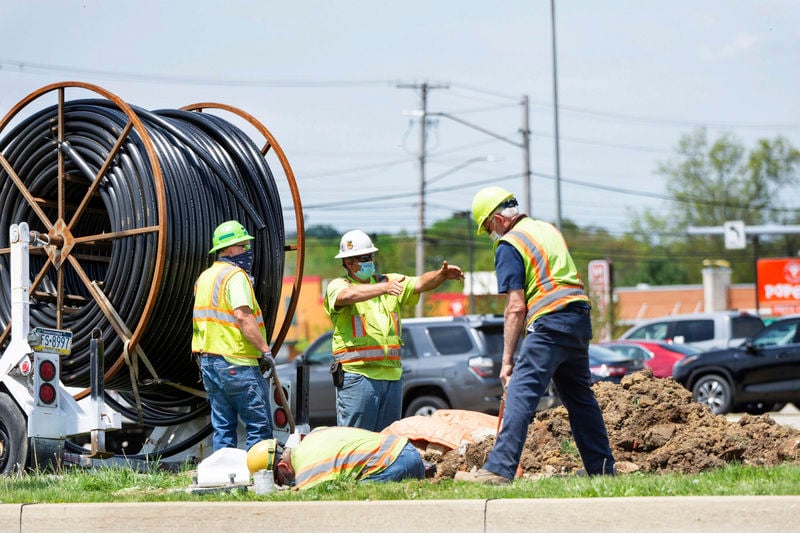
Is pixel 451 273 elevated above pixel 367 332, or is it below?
above

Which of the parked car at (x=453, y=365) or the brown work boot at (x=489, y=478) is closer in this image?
the brown work boot at (x=489, y=478)

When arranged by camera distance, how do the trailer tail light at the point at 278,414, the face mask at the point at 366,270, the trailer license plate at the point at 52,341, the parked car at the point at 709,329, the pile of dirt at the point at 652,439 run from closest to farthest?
1. the pile of dirt at the point at 652,439
2. the trailer license plate at the point at 52,341
3. the face mask at the point at 366,270
4. the trailer tail light at the point at 278,414
5. the parked car at the point at 709,329

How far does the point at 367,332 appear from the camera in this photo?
8758 mm

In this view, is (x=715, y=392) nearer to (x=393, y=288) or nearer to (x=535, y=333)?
(x=393, y=288)

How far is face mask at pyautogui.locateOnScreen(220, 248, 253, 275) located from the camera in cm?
869

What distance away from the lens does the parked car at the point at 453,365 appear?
53.5 feet

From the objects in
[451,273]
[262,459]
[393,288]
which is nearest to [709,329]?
[451,273]

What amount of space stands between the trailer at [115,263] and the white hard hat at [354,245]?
0.95 meters

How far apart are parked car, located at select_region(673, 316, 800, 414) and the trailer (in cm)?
1150

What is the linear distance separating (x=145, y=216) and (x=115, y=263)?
0.43 m

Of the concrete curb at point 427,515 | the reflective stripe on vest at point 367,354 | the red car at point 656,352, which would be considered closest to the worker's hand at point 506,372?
the concrete curb at point 427,515

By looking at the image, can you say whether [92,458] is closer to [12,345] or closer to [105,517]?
[12,345]

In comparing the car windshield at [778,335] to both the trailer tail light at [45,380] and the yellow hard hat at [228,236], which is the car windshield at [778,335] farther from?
the trailer tail light at [45,380]

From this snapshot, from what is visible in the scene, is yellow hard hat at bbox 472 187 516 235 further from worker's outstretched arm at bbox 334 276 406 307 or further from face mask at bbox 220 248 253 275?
face mask at bbox 220 248 253 275
